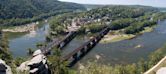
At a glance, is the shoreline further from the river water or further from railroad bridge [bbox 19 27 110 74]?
the river water

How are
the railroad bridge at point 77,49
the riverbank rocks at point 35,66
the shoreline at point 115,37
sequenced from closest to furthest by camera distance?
the riverbank rocks at point 35,66, the railroad bridge at point 77,49, the shoreline at point 115,37

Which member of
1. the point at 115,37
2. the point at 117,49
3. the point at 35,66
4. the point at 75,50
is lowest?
the point at 115,37

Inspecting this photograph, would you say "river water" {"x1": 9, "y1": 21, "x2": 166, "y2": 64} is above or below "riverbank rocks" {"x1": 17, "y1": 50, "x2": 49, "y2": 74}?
below

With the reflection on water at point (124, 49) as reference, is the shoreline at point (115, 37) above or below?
below

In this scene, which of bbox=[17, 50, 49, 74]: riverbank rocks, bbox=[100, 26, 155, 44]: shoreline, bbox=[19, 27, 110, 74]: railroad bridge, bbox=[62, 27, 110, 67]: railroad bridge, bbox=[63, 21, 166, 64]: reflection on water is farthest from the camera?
bbox=[100, 26, 155, 44]: shoreline

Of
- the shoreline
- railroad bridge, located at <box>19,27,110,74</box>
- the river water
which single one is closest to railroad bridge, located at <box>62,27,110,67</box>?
railroad bridge, located at <box>19,27,110,74</box>

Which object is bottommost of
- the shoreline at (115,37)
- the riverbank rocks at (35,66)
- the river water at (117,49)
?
the shoreline at (115,37)

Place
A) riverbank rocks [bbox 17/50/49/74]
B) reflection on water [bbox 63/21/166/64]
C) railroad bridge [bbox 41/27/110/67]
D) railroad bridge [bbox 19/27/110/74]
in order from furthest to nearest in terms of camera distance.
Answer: railroad bridge [bbox 41/27/110/67], reflection on water [bbox 63/21/166/64], railroad bridge [bbox 19/27/110/74], riverbank rocks [bbox 17/50/49/74]

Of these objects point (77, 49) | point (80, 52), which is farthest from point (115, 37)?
point (77, 49)

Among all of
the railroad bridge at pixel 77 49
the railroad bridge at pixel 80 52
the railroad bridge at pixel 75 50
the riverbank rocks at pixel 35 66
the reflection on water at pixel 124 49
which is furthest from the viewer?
the railroad bridge at pixel 77 49

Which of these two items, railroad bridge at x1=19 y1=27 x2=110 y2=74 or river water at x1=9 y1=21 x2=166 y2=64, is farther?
river water at x1=9 y1=21 x2=166 y2=64

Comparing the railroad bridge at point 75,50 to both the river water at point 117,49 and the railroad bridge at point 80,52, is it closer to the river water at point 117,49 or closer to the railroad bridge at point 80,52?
the railroad bridge at point 80,52

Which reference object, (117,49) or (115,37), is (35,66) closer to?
(117,49)

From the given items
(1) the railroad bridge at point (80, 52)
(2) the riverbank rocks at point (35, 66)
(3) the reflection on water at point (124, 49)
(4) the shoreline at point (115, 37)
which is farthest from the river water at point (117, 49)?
(2) the riverbank rocks at point (35, 66)
